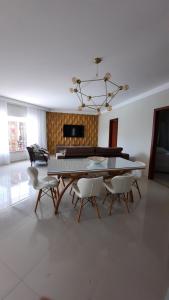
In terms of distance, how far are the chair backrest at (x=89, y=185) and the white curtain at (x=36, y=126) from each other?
5308 mm

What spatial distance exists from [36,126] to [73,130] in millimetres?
2004

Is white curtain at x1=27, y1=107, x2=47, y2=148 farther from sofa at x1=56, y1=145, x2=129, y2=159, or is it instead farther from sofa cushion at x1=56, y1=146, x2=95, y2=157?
sofa cushion at x1=56, y1=146, x2=95, y2=157

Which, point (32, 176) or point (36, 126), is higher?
point (36, 126)

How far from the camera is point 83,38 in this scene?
6.44ft

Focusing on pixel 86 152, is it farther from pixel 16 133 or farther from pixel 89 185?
pixel 16 133

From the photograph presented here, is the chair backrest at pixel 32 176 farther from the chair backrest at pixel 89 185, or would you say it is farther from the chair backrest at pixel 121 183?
the chair backrest at pixel 121 183

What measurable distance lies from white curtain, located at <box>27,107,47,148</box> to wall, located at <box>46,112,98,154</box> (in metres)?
0.45

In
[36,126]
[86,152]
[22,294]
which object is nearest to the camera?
[22,294]

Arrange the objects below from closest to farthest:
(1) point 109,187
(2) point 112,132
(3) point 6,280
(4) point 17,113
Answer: (3) point 6,280 < (1) point 109,187 < (4) point 17,113 < (2) point 112,132

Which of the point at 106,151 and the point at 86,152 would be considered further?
the point at 106,151

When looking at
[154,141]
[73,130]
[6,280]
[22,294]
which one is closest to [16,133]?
[73,130]

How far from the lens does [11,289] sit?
1209 millimetres

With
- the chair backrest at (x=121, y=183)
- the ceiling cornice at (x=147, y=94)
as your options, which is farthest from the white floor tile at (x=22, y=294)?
the ceiling cornice at (x=147, y=94)

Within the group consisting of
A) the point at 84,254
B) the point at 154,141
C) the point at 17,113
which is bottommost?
the point at 84,254
